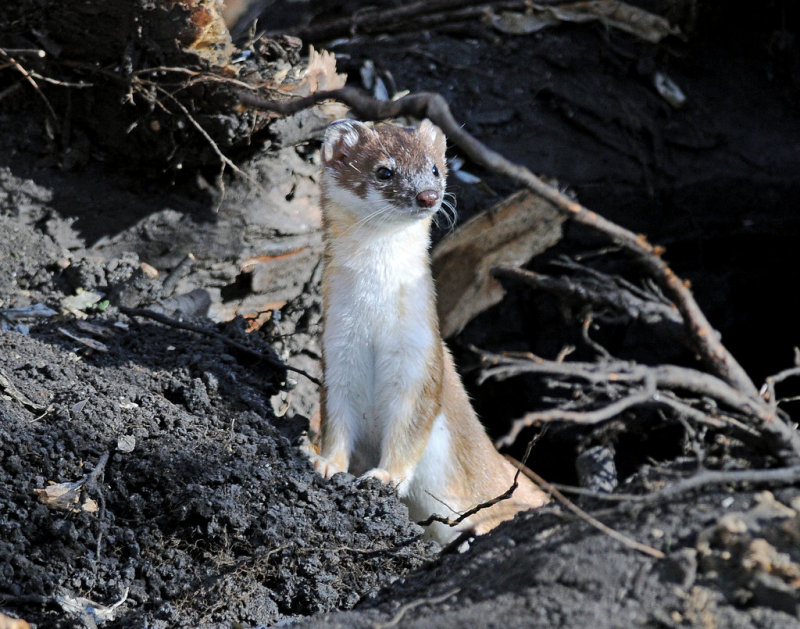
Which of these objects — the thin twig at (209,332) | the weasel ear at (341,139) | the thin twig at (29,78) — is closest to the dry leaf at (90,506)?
the thin twig at (209,332)

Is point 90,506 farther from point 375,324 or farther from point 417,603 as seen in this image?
point 375,324

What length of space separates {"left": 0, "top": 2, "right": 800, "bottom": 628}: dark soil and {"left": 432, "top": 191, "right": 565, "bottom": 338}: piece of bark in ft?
→ 1.58

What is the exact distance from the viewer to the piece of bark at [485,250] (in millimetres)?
6469

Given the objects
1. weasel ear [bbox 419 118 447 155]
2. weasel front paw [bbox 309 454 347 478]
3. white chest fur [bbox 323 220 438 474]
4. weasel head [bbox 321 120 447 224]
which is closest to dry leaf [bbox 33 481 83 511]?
weasel front paw [bbox 309 454 347 478]

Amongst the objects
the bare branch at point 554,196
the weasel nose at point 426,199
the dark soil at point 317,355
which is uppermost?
the bare branch at point 554,196

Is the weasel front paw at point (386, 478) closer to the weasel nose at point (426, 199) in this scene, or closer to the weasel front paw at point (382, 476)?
the weasel front paw at point (382, 476)

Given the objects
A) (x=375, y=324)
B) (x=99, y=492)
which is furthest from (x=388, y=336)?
(x=99, y=492)

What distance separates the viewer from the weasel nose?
4.35 metres

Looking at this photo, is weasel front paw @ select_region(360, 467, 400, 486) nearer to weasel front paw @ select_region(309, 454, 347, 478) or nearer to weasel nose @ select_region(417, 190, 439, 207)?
weasel front paw @ select_region(309, 454, 347, 478)

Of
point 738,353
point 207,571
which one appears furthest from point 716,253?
point 207,571

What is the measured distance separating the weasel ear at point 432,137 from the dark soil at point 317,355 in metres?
0.79

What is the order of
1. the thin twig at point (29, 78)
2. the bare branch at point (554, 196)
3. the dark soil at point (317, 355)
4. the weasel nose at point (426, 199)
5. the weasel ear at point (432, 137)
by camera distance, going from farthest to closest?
the weasel ear at point (432, 137), the thin twig at point (29, 78), the weasel nose at point (426, 199), the dark soil at point (317, 355), the bare branch at point (554, 196)

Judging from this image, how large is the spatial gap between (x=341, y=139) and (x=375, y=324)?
1.13 m

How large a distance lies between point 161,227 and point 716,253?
471 cm
